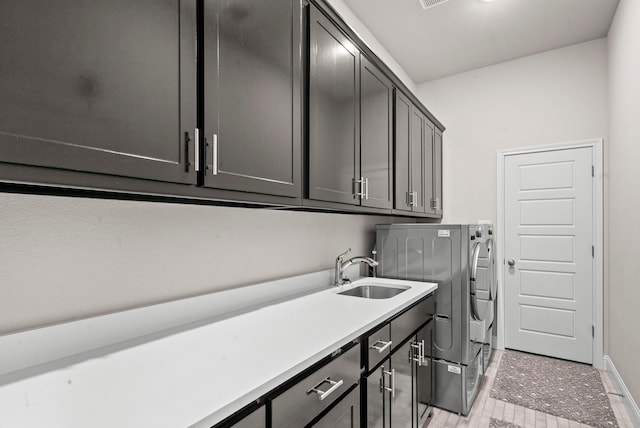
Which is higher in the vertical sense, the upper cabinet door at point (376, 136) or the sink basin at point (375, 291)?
the upper cabinet door at point (376, 136)

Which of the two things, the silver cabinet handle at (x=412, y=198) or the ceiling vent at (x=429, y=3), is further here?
the silver cabinet handle at (x=412, y=198)

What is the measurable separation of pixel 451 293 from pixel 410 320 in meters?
0.60

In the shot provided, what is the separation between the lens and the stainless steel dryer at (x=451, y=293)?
2.34 metres

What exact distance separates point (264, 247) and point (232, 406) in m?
1.07

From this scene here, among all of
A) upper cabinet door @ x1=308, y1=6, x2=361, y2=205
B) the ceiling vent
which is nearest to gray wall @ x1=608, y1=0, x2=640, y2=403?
the ceiling vent

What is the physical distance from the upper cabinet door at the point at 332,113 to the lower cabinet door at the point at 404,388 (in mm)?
881

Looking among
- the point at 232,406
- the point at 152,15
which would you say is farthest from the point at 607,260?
the point at 152,15

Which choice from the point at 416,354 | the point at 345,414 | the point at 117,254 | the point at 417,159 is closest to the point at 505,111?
the point at 417,159

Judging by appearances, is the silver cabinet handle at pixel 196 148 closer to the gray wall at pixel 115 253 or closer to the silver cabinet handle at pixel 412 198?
the gray wall at pixel 115 253

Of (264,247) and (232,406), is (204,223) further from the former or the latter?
(232,406)

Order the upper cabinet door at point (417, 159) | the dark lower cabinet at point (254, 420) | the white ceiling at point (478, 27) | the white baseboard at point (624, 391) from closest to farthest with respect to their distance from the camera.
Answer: the dark lower cabinet at point (254, 420), the white baseboard at point (624, 391), the white ceiling at point (478, 27), the upper cabinet door at point (417, 159)

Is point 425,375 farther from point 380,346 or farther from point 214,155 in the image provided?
point 214,155

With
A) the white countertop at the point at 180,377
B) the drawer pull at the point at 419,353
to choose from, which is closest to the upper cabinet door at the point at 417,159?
the drawer pull at the point at 419,353

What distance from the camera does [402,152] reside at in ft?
8.50
